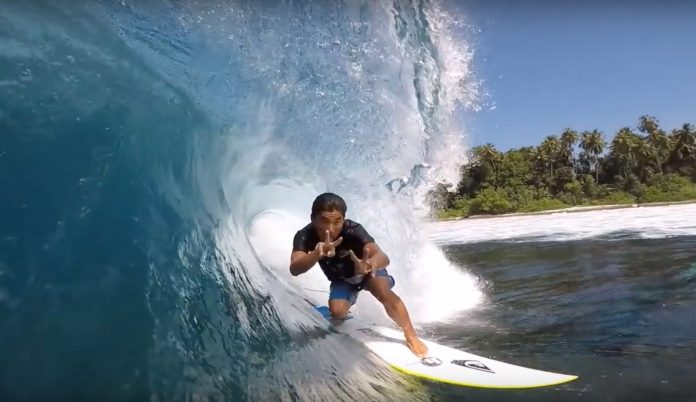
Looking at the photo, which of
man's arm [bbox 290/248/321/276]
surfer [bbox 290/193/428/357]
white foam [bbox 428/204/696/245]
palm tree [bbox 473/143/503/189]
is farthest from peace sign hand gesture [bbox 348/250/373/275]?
palm tree [bbox 473/143/503/189]

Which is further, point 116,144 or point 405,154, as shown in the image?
point 405,154

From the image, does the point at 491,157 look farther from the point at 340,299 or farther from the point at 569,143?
the point at 340,299

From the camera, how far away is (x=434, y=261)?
29.7 ft

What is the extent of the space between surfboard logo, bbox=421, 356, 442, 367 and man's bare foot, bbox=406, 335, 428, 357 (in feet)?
0.17

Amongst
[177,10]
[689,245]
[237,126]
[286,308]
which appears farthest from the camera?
[689,245]

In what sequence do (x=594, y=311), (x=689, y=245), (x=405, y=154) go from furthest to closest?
(x=689, y=245), (x=405, y=154), (x=594, y=311)

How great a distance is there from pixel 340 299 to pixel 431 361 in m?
0.82

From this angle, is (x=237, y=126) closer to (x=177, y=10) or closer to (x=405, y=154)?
(x=177, y=10)

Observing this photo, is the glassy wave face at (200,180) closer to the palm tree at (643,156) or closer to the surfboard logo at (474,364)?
the surfboard logo at (474,364)

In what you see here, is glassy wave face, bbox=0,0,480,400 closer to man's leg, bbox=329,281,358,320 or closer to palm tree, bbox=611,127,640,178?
man's leg, bbox=329,281,358,320

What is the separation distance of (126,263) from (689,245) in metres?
9.63

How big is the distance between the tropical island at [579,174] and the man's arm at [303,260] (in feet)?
124

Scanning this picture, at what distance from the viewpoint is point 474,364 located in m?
3.53

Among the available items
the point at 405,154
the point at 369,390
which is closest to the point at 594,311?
the point at 369,390
